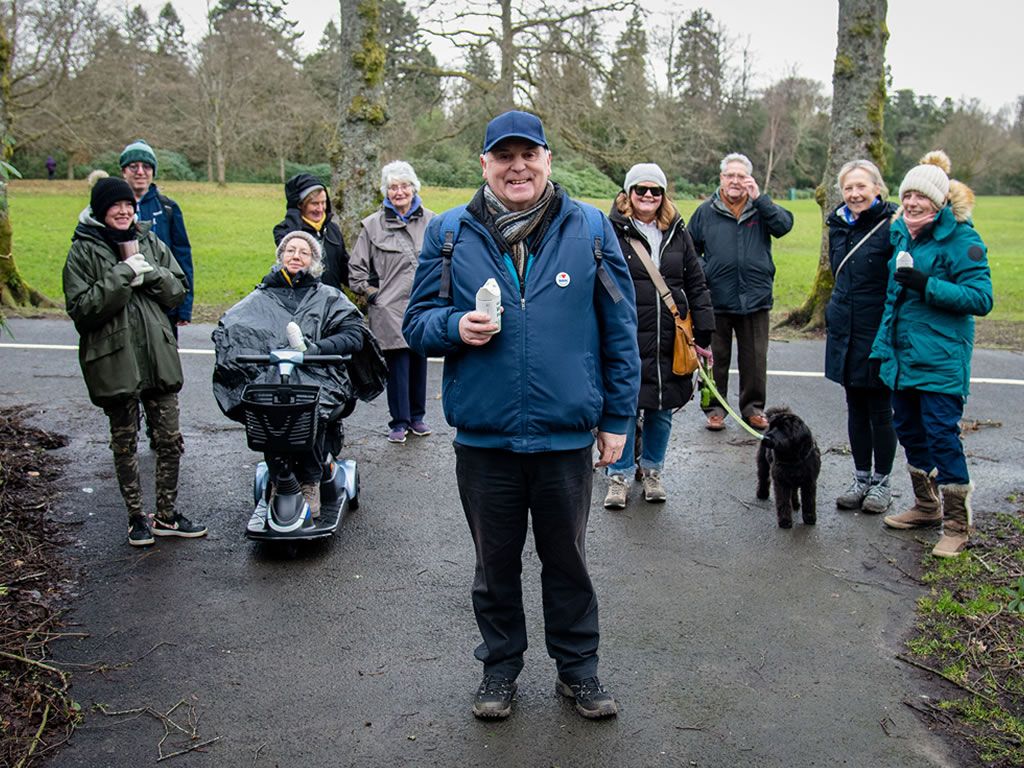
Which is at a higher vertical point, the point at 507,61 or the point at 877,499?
the point at 507,61

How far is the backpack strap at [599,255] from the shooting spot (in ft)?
12.8

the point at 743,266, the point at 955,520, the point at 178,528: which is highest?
the point at 743,266

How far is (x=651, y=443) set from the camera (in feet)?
22.6

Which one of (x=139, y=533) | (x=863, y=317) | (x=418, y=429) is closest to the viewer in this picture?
(x=139, y=533)

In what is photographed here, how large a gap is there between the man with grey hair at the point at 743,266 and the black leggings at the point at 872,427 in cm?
165

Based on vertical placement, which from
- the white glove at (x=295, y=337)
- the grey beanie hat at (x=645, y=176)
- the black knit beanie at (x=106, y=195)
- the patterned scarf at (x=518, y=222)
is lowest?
the white glove at (x=295, y=337)

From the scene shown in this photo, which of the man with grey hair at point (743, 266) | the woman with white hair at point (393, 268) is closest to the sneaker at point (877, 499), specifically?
the man with grey hair at point (743, 266)

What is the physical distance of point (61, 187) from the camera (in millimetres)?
44000

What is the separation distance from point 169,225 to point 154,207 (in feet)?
A: 0.70

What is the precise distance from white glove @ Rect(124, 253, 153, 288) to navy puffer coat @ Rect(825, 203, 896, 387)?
4.38 meters

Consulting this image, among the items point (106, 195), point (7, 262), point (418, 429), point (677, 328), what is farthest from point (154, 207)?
point (7, 262)

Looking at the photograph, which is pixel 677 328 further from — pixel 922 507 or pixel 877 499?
pixel 922 507

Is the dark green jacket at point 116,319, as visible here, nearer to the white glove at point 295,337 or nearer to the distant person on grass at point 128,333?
the distant person on grass at point 128,333

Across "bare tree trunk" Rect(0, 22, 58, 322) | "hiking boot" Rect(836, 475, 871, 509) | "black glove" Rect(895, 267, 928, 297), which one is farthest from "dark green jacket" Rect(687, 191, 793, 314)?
"bare tree trunk" Rect(0, 22, 58, 322)
